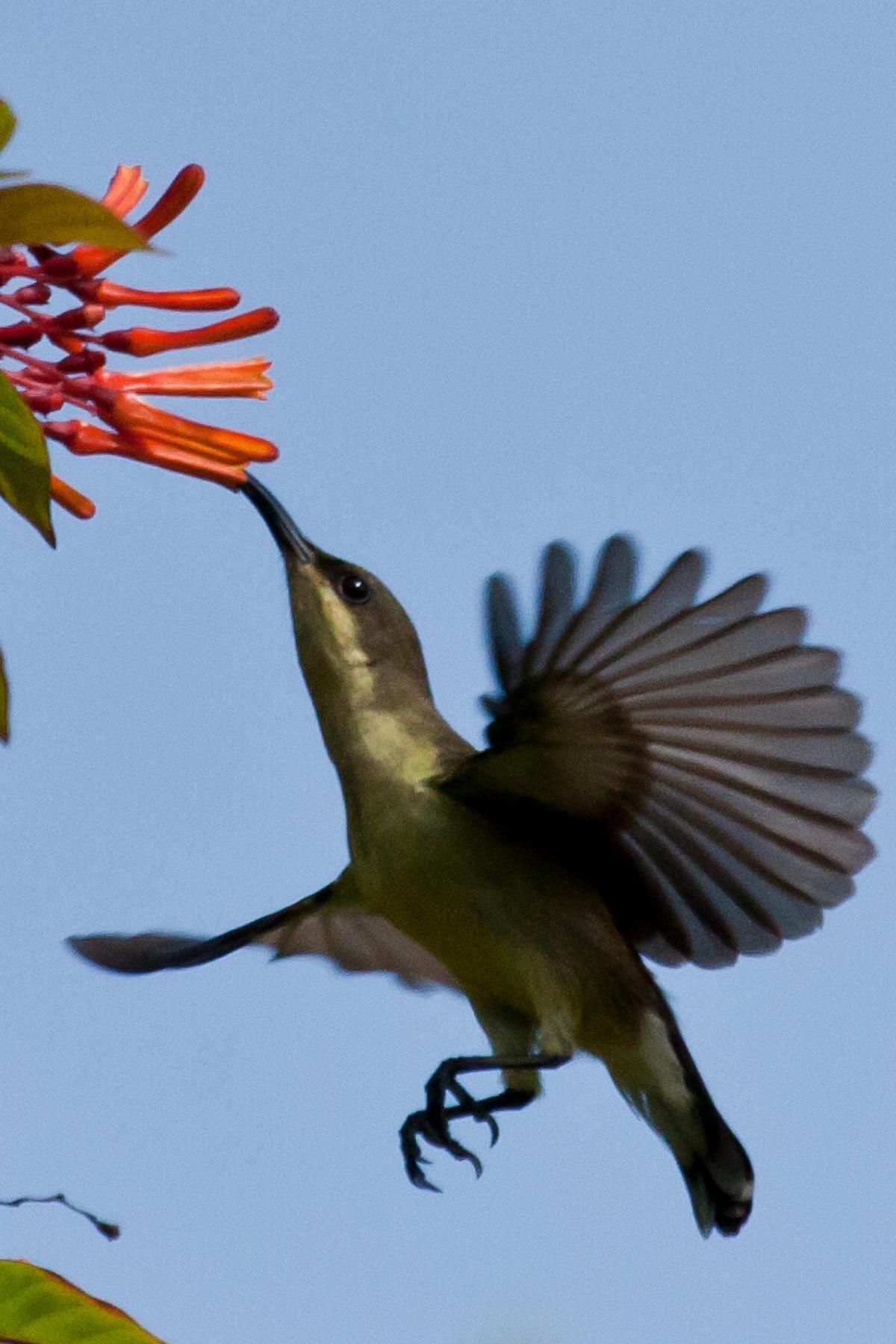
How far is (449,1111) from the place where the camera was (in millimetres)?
3795

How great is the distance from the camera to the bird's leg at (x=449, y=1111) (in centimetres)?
363

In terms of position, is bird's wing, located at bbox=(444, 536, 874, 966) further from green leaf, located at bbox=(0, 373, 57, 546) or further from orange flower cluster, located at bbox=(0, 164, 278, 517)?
green leaf, located at bbox=(0, 373, 57, 546)

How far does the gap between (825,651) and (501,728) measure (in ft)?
2.27

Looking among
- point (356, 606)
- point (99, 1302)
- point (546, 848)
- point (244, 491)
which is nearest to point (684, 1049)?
point (546, 848)

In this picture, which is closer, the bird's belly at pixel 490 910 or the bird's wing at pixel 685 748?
the bird's wing at pixel 685 748

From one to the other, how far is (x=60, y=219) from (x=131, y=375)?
1088mm

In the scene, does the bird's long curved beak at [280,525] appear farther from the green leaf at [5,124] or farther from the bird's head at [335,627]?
the green leaf at [5,124]

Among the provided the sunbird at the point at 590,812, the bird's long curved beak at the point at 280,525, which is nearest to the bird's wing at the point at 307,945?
the sunbird at the point at 590,812

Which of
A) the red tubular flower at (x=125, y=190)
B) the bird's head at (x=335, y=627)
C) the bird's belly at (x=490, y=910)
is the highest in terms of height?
the red tubular flower at (x=125, y=190)

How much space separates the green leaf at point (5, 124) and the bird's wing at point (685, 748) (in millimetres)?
1912

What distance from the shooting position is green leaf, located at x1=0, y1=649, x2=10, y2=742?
7.22 feet

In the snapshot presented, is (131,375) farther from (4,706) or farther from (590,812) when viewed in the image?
(590,812)

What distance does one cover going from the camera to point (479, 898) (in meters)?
4.07

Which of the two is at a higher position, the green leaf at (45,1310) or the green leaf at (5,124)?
the green leaf at (5,124)
